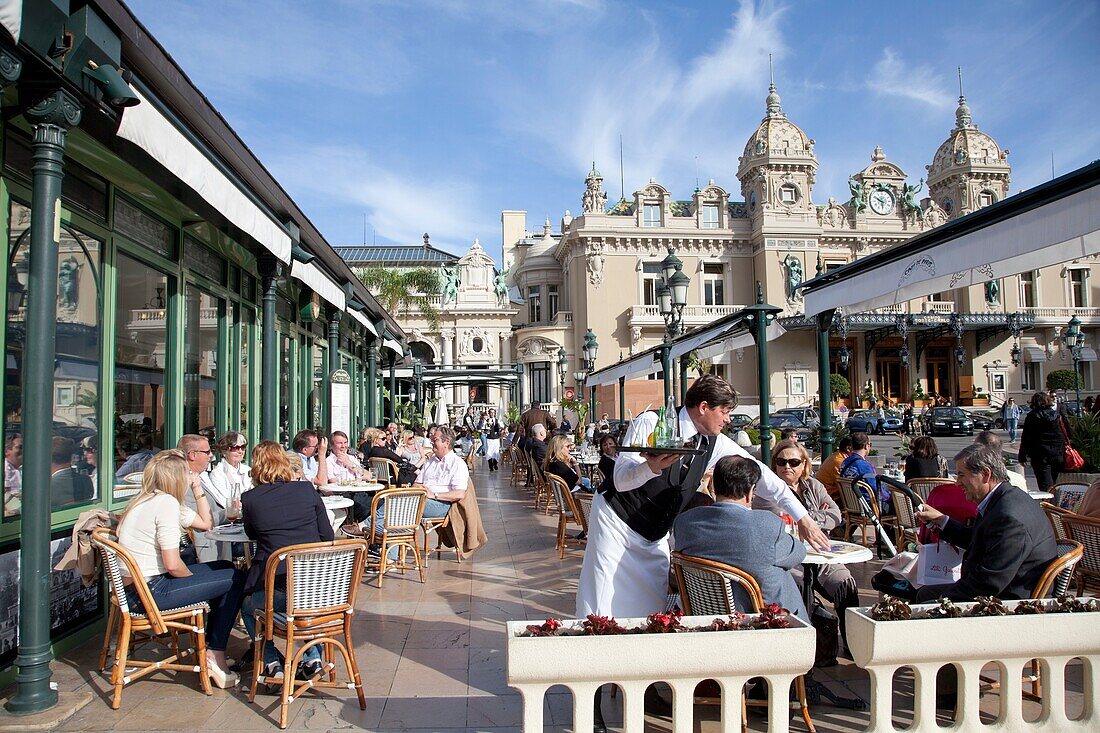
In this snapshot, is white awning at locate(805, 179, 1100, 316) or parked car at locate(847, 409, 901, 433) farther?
parked car at locate(847, 409, 901, 433)

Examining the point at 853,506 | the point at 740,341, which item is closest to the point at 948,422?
the point at 740,341

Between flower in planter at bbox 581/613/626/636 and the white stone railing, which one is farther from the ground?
the white stone railing

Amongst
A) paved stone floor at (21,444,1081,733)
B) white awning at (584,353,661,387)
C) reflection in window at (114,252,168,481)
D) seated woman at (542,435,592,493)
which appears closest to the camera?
paved stone floor at (21,444,1081,733)

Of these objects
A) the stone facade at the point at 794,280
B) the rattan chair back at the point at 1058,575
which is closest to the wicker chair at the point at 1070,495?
the rattan chair back at the point at 1058,575

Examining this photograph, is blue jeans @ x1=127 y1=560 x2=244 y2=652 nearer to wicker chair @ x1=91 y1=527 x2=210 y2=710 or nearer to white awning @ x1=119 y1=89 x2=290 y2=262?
wicker chair @ x1=91 y1=527 x2=210 y2=710

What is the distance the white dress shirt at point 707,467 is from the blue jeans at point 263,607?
1976mm

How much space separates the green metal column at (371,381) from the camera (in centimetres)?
1945

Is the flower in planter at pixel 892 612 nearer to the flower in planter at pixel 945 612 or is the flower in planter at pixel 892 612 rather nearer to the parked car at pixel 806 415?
the flower in planter at pixel 945 612

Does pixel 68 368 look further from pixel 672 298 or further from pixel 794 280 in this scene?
pixel 794 280

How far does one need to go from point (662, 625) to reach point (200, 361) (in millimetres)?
6100

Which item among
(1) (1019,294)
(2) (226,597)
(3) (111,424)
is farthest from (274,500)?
(1) (1019,294)

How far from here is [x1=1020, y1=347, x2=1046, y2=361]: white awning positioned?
39.4 meters

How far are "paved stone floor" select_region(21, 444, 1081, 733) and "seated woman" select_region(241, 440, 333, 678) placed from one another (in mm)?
233

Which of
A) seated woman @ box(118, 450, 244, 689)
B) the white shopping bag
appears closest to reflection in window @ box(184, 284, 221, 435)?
seated woman @ box(118, 450, 244, 689)
